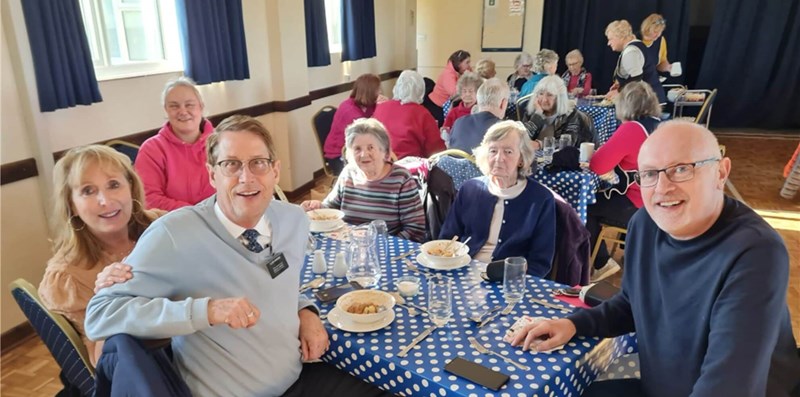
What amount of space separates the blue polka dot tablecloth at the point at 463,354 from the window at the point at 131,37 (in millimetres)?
2535

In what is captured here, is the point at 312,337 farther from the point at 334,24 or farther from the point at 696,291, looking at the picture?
the point at 334,24

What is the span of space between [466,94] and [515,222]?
8.37ft

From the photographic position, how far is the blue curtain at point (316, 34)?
497cm

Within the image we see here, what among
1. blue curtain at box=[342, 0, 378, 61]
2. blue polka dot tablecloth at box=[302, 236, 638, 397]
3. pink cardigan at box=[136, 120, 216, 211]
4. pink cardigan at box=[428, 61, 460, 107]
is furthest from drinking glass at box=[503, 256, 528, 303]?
blue curtain at box=[342, 0, 378, 61]

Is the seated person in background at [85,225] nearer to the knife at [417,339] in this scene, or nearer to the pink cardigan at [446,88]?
the knife at [417,339]

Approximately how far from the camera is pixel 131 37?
3.45 metres

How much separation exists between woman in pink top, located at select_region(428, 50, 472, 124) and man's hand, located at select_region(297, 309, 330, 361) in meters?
4.50

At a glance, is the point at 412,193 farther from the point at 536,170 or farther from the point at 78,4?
the point at 78,4

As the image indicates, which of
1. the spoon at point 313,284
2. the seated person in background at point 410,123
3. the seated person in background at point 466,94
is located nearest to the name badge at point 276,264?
the spoon at point 313,284

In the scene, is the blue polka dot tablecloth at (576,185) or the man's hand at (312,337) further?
the blue polka dot tablecloth at (576,185)

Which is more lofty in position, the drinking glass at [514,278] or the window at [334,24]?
the window at [334,24]

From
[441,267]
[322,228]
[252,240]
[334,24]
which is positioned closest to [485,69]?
[334,24]

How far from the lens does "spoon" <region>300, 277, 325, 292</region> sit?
5.83 ft

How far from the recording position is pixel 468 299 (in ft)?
5.39
